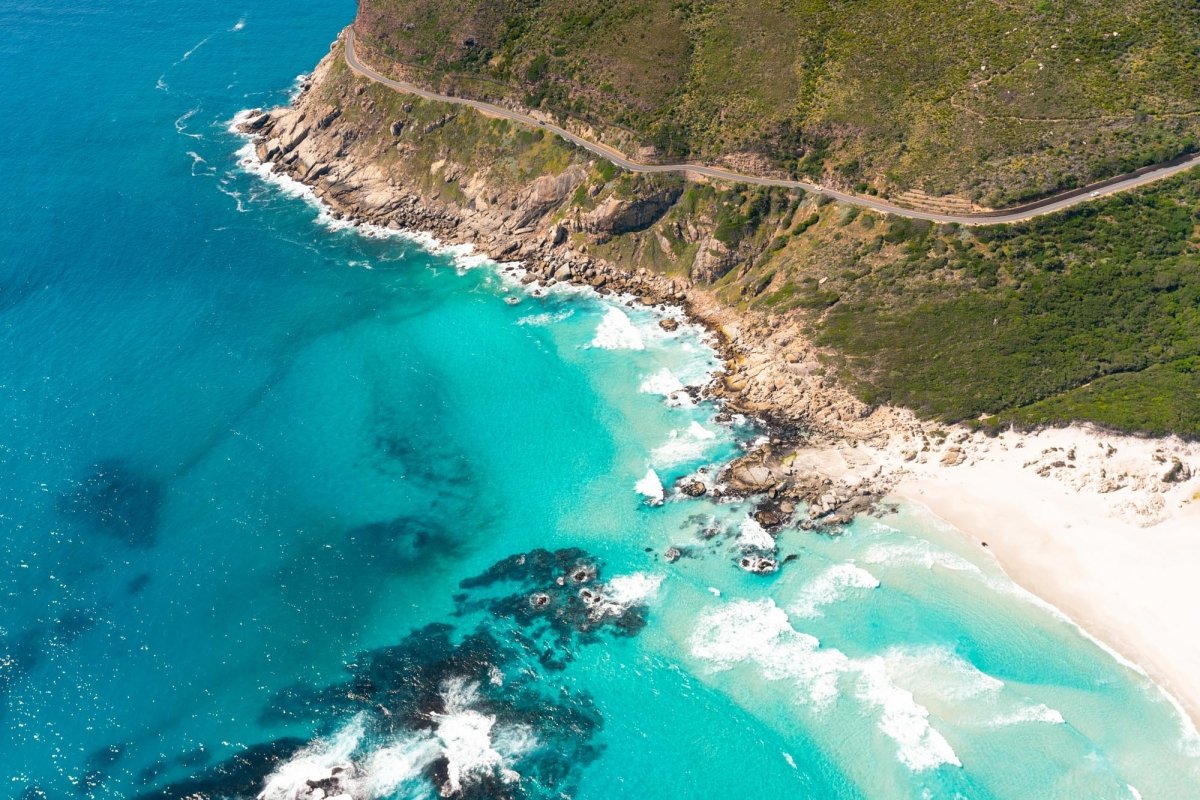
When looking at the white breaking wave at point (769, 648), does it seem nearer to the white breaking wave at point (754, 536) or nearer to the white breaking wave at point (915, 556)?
the white breaking wave at point (754, 536)

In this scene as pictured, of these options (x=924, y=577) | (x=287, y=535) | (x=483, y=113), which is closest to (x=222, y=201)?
(x=483, y=113)

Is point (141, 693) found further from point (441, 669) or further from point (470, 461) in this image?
point (470, 461)

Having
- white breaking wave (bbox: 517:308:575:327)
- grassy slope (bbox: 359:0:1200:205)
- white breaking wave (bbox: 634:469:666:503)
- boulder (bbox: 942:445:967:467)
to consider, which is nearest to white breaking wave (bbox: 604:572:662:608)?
white breaking wave (bbox: 634:469:666:503)

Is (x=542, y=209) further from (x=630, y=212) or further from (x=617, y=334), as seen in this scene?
(x=617, y=334)

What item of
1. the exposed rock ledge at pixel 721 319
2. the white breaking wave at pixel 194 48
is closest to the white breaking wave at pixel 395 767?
the exposed rock ledge at pixel 721 319

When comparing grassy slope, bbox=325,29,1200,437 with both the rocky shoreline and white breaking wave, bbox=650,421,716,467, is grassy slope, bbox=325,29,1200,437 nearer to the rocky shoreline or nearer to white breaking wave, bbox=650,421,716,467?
the rocky shoreline

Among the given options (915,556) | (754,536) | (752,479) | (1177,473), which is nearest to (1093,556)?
(1177,473)
